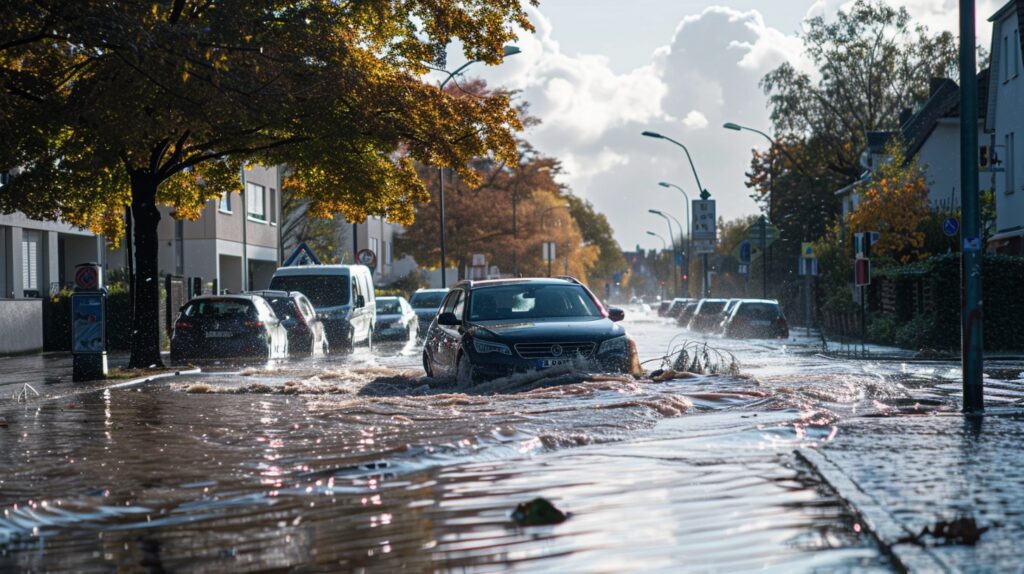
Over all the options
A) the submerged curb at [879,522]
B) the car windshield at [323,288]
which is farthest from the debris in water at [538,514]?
the car windshield at [323,288]

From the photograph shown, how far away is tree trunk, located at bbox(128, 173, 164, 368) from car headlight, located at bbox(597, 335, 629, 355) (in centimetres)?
936

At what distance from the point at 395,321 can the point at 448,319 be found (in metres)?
22.0

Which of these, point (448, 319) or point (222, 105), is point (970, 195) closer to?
point (448, 319)

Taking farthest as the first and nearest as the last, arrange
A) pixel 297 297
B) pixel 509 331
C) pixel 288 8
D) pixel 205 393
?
pixel 297 297
pixel 288 8
pixel 205 393
pixel 509 331

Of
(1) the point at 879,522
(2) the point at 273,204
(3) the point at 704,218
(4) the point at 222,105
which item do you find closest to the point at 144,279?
(4) the point at 222,105

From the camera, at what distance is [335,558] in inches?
226

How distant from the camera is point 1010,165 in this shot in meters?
39.5

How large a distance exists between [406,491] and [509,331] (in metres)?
7.73

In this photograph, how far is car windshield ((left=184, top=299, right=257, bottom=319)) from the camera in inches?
984

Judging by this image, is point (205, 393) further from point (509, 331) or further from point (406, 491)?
point (406, 491)

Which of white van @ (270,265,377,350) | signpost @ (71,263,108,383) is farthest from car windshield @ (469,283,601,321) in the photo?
white van @ (270,265,377,350)

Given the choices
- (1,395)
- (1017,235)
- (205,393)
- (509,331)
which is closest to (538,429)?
(509,331)

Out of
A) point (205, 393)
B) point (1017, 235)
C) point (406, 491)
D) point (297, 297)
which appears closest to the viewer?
point (406, 491)

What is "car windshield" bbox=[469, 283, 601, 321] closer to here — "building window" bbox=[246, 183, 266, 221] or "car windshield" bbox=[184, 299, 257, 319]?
"car windshield" bbox=[184, 299, 257, 319]
